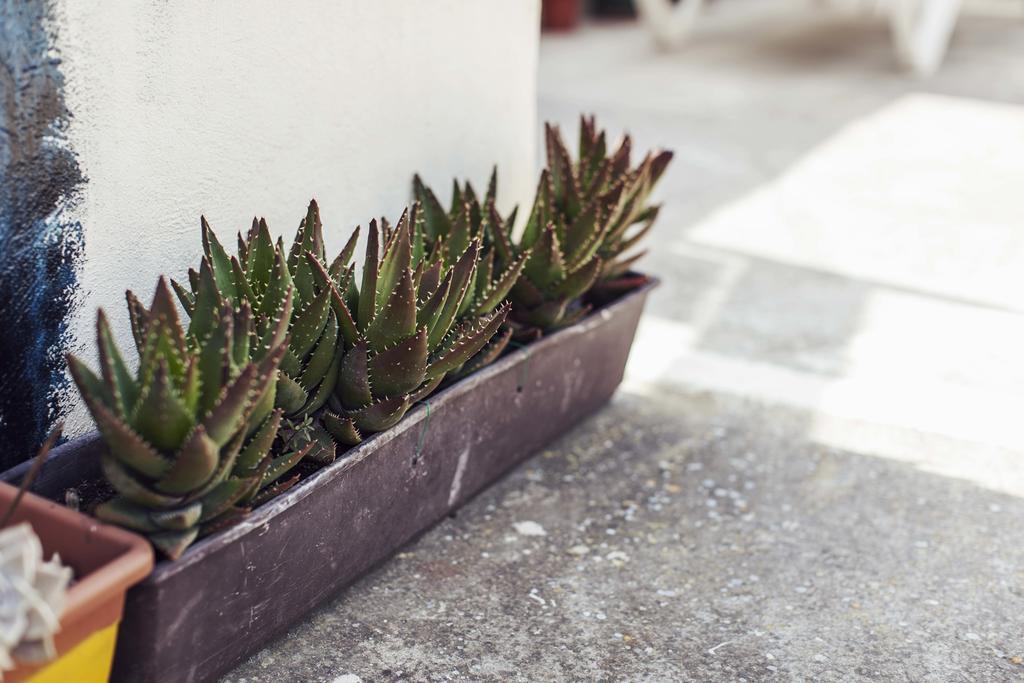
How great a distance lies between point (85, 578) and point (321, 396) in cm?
64

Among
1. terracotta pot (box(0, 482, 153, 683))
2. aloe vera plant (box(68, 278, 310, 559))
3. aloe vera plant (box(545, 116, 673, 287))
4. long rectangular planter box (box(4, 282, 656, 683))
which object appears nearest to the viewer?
terracotta pot (box(0, 482, 153, 683))

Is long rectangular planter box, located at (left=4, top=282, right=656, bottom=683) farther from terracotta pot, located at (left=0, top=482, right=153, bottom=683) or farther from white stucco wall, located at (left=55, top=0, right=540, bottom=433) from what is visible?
white stucco wall, located at (left=55, top=0, right=540, bottom=433)

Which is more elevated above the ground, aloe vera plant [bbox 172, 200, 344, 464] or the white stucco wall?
the white stucco wall

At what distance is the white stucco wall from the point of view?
80.9 inches

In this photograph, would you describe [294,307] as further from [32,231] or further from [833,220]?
[833,220]

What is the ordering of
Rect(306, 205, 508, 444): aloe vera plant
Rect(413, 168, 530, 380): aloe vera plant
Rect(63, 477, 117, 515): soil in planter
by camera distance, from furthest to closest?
Rect(413, 168, 530, 380): aloe vera plant, Rect(306, 205, 508, 444): aloe vera plant, Rect(63, 477, 117, 515): soil in planter

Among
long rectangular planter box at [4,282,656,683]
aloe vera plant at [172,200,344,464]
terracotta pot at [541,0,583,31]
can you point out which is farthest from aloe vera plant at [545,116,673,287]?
terracotta pot at [541,0,583,31]

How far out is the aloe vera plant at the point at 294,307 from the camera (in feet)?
6.72

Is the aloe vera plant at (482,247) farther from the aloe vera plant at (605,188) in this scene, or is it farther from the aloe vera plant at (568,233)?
the aloe vera plant at (605,188)

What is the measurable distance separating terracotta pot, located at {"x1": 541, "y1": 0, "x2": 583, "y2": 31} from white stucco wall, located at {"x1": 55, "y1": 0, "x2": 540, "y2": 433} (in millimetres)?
5939

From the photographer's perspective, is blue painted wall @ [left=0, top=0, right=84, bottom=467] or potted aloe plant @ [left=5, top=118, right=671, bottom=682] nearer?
potted aloe plant @ [left=5, top=118, right=671, bottom=682]

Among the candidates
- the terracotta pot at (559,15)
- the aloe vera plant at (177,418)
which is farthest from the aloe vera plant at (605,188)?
the terracotta pot at (559,15)

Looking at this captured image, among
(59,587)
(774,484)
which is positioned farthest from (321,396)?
(774,484)

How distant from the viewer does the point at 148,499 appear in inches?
68.2
